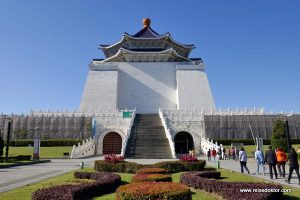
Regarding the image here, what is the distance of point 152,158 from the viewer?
23.2m

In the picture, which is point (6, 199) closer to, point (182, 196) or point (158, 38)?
point (182, 196)

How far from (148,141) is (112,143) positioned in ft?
19.0

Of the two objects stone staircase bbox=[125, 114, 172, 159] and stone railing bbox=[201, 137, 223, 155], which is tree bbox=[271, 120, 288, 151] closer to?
stone railing bbox=[201, 137, 223, 155]

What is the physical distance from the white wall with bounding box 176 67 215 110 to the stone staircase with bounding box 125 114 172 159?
10834 millimetres

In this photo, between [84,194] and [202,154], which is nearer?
[84,194]

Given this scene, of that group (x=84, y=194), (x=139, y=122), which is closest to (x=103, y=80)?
(x=139, y=122)

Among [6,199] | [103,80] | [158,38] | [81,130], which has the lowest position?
[6,199]

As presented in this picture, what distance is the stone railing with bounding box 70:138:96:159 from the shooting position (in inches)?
992

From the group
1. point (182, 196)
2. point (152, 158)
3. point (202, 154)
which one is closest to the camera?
point (182, 196)

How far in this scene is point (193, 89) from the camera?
43688mm

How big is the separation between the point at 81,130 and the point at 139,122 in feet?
22.0

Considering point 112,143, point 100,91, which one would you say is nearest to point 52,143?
point 112,143

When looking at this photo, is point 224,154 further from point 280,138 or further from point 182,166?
point 182,166

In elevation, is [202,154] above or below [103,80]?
below
